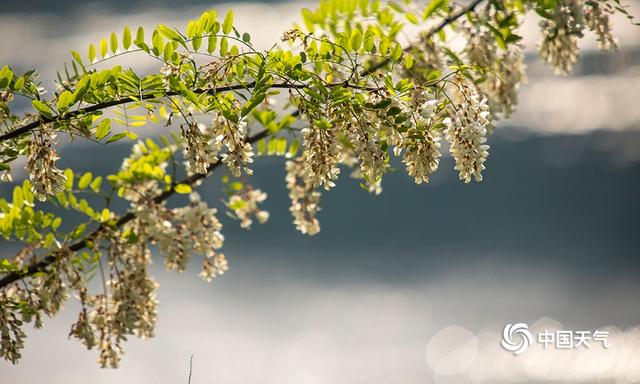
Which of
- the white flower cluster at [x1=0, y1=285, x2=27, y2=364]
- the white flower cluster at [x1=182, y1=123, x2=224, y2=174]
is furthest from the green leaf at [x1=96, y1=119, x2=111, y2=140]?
the white flower cluster at [x1=0, y1=285, x2=27, y2=364]

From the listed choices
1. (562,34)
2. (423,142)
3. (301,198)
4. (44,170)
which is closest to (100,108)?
(44,170)

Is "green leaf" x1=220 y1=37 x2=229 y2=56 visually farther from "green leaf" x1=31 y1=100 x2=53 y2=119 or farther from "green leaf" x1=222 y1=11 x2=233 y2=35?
"green leaf" x1=31 y1=100 x2=53 y2=119

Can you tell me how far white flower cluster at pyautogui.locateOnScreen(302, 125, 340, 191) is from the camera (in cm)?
133

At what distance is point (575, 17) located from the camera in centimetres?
127

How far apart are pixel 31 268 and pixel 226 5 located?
4.60 metres

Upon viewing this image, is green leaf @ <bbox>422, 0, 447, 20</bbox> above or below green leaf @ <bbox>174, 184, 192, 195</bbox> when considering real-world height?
above

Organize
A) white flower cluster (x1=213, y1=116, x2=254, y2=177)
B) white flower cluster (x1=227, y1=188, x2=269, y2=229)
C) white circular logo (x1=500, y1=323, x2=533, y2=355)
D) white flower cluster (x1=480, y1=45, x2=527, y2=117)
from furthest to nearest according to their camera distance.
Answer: white circular logo (x1=500, y1=323, x2=533, y2=355) < white flower cluster (x1=480, y1=45, x2=527, y2=117) < white flower cluster (x1=227, y1=188, x2=269, y2=229) < white flower cluster (x1=213, y1=116, x2=254, y2=177)

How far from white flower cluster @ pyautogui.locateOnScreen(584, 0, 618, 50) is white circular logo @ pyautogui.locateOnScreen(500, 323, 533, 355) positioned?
115cm

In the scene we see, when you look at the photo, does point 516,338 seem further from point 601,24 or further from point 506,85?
point 601,24

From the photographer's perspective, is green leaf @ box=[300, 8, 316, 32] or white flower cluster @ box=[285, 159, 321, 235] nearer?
green leaf @ box=[300, 8, 316, 32]

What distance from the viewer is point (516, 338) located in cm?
274

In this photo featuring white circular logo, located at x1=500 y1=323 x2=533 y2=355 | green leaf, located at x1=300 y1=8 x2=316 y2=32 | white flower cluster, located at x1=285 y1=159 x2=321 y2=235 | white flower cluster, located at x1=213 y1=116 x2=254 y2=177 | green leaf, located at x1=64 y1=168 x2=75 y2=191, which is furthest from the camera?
white circular logo, located at x1=500 y1=323 x2=533 y2=355

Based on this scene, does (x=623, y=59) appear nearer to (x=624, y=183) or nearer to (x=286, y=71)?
(x=624, y=183)

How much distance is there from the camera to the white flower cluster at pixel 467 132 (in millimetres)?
1333
